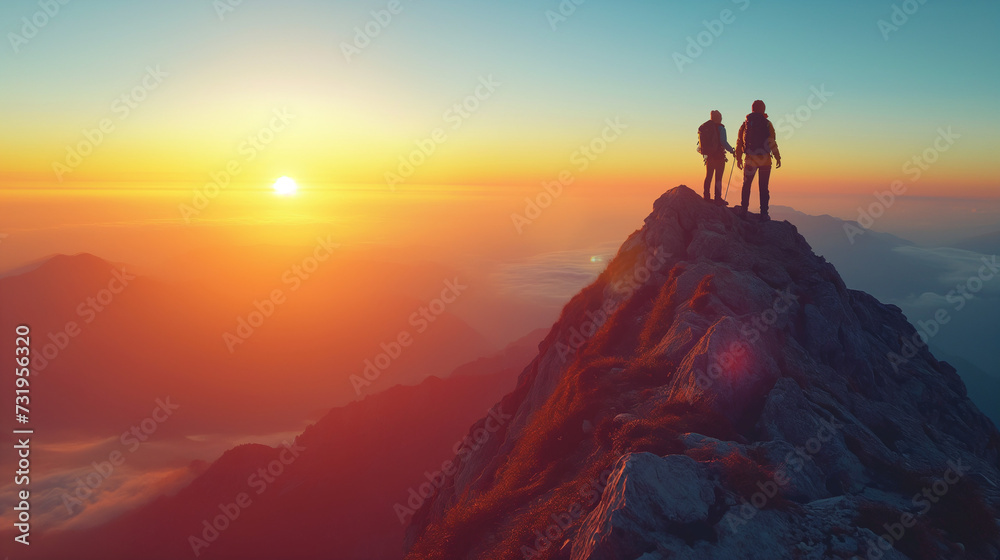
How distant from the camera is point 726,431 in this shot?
1342 cm

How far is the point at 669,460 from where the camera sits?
10680mm

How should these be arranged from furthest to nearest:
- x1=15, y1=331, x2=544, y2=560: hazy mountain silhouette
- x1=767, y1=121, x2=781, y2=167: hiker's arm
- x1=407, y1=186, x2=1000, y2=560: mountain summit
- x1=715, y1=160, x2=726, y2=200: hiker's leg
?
x1=15, y1=331, x2=544, y2=560: hazy mountain silhouette → x1=715, y1=160, x2=726, y2=200: hiker's leg → x1=767, y1=121, x2=781, y2=167: hiker's arm → x1=407, y1=186, x2=1000, y2=560: mountain summit

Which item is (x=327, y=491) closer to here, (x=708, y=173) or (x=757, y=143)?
(x=708, y=173)

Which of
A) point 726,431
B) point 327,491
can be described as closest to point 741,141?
point 726,431

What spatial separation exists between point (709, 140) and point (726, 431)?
17.5 metres

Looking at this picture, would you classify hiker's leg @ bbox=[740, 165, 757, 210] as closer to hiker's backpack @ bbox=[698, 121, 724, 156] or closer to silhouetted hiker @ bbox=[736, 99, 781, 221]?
silhouetted hiker @ bbox=[736, 99, 781, 221]

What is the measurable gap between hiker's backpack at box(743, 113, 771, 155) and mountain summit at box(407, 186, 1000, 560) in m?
4.22

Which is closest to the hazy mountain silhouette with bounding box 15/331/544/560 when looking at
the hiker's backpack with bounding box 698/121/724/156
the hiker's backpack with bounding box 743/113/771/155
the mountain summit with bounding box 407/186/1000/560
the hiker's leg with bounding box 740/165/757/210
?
the mountain summit with bounding box 407/186/1000/560

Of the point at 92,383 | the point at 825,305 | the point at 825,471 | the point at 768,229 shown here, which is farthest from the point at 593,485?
the point at 92,383

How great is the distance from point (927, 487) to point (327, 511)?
264ft

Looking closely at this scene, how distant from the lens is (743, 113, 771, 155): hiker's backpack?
2355cm

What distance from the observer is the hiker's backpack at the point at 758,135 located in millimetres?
23547

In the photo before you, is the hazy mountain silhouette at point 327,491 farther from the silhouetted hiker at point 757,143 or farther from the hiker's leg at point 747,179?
the silhouetted hiker at point 757,143

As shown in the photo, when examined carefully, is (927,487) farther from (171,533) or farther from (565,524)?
(171,533)
